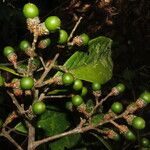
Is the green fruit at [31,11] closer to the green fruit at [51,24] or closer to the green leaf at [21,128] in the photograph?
the green fruit at [51,24]

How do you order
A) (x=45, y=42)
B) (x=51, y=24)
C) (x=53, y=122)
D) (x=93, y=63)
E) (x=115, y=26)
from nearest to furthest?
(x=51, y=24) → (x=45, y=42) → (x=93, y=63) → (x=53, y=122) → (x=115, y=26)

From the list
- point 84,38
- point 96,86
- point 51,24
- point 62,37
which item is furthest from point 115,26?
point 51,24

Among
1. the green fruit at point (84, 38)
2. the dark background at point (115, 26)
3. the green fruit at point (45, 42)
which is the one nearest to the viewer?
the green fruit at point (45, 42)

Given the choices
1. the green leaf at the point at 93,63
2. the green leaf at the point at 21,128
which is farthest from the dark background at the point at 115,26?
the green leaf at the point at 93,63

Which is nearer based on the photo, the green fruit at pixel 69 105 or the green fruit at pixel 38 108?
the green fruit at pixel 38 108

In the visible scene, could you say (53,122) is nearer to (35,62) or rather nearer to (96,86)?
(96,86)

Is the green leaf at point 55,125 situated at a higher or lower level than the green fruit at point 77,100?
lower

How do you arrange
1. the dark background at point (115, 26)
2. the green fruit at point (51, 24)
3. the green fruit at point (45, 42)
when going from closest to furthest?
the green fruit at point (51, 24)
the green fruit at point (45, 42)
the dark background at point (115, 26)
